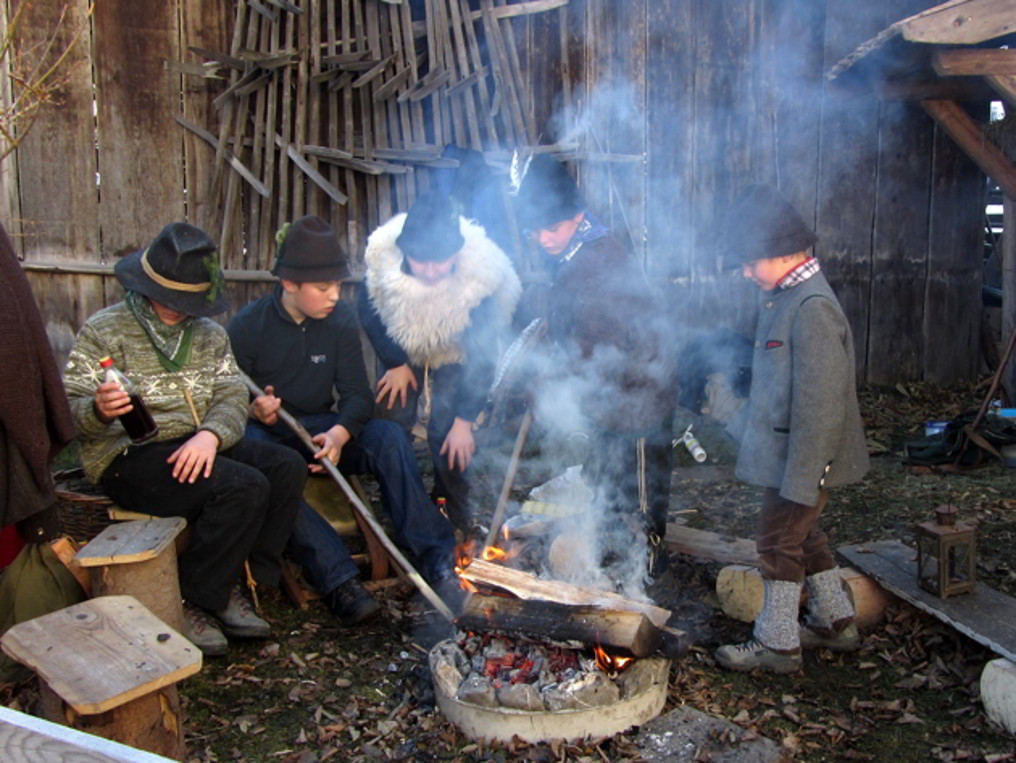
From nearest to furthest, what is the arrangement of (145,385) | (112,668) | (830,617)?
1. (112,668)
2. (830,617)
3. (145,385)

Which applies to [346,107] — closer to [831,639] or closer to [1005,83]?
[1005,83]

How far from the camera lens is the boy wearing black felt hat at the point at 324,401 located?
471 cm

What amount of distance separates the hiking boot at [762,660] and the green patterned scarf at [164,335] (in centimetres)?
299

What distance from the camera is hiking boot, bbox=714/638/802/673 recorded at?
3.94 metres

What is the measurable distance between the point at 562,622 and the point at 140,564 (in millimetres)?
1806

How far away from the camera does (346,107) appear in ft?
21.9

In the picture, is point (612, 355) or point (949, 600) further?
point (612, 355)

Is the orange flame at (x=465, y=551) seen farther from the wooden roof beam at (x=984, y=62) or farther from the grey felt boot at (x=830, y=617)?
the wooden roof beam at (x=984, y=62)

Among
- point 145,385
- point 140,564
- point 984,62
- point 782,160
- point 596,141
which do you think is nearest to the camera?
point 140,564

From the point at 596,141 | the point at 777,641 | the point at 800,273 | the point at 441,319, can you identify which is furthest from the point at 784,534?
the point at 596,141

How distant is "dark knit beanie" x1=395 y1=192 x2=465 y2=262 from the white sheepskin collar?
177 millimetres

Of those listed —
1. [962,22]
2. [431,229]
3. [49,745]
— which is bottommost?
[49,745]

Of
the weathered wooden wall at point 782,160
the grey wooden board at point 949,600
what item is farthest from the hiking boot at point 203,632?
the weathered wooden wall at point 782,160

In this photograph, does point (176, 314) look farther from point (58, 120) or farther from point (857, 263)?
point (857, 263)
